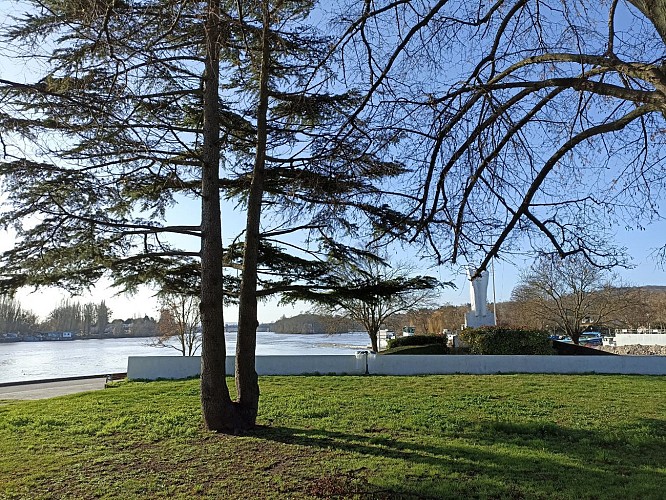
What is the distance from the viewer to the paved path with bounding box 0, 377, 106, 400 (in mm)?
15367

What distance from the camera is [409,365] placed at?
1559 cm

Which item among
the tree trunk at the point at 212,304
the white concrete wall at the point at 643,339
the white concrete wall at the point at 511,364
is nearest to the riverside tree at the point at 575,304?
the white concrete wall at the point at 643,339

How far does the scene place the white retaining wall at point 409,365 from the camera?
15.2 m

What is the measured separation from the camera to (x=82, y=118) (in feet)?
18.8

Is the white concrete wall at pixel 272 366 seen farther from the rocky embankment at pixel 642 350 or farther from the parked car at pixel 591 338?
the parked car at pixel 591 338

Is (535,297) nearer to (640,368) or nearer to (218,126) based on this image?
(640,368)

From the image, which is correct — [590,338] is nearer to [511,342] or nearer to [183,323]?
[511,342]

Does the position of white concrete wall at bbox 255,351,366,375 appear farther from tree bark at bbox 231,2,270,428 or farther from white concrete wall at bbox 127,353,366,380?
tree bark at bbox 231,2,270,428

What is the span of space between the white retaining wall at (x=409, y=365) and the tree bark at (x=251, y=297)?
7782 mm

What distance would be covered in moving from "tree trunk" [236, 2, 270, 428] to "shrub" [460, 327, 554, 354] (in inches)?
468

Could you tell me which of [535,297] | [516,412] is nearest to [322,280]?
[516,412]

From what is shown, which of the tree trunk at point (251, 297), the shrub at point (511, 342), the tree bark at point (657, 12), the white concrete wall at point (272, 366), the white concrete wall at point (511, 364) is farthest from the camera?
the shrub at point (511, 342)

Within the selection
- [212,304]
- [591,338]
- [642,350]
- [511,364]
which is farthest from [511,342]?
[591,338]

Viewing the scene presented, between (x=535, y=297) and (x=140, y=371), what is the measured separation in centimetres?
2641
